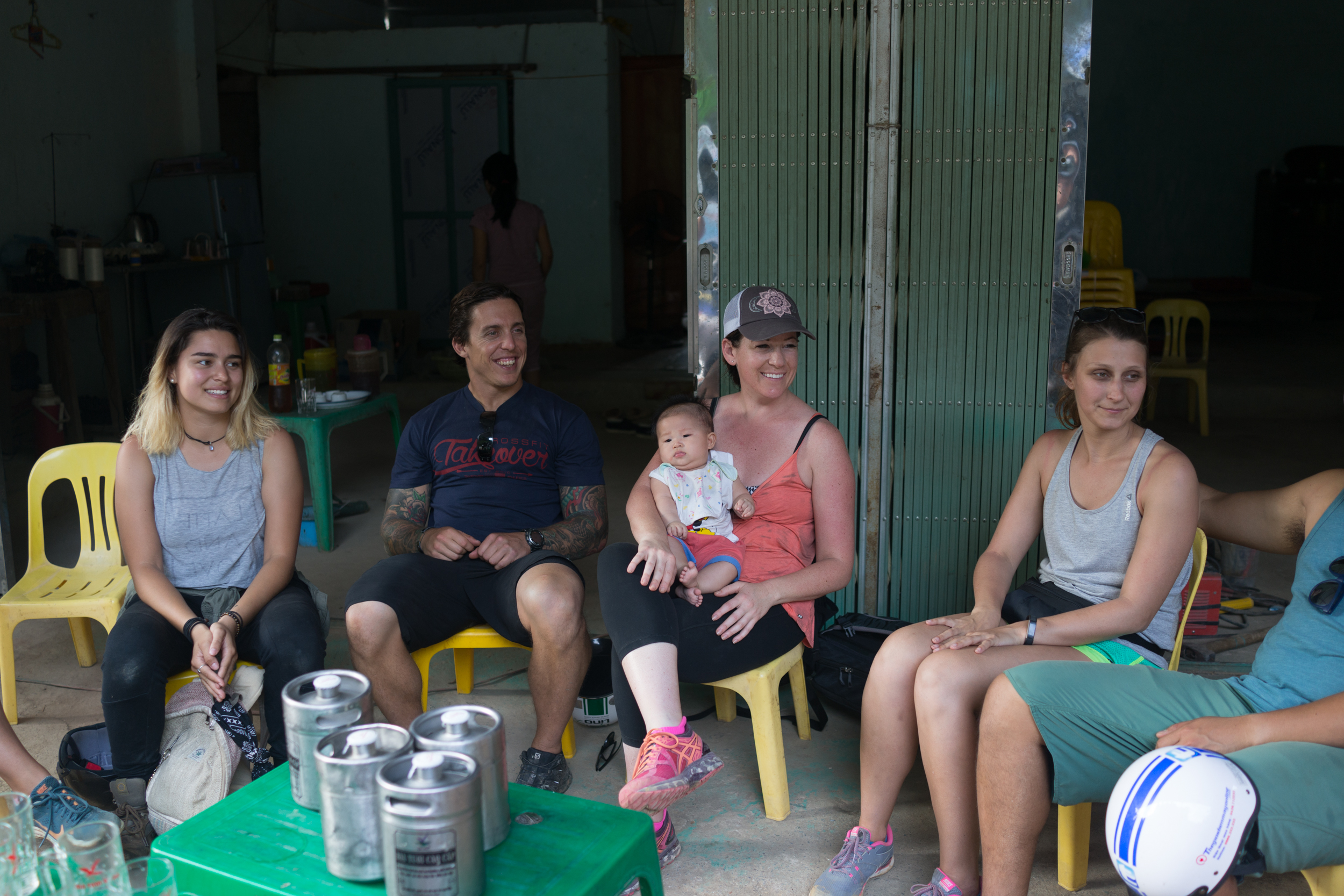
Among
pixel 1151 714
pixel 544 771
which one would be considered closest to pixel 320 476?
pixel 544 771

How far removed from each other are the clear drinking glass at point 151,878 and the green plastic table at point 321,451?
2.94 metres

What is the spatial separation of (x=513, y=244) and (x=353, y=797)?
207 inches

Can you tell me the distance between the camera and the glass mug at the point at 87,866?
4.67 ft

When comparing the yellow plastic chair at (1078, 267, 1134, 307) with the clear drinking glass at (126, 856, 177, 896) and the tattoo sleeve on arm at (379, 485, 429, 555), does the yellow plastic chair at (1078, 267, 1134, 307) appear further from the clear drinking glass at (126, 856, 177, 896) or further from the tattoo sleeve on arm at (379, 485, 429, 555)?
the clear drinking glass at (126, 856, 177, 896)

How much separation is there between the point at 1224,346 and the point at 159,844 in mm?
8977

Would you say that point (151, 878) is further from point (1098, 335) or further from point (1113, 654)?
point (1098, 335)

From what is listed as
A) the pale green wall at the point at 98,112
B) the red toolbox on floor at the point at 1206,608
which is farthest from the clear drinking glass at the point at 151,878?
the pale green wall at the point at 98,112

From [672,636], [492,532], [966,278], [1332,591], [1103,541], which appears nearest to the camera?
[1332,591]

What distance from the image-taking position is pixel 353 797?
4.65 ft

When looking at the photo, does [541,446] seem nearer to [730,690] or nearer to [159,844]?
[730,690]

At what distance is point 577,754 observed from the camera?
276 cm

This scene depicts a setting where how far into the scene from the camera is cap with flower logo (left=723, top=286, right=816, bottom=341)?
8.23 ft

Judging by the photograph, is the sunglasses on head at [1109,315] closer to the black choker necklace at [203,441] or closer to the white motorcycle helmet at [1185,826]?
the white motorcycle helmet at [1185,826]

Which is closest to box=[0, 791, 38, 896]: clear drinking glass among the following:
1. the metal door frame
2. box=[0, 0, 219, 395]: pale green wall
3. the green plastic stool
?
box=[0, 0, 219, 395]: pale green wall
